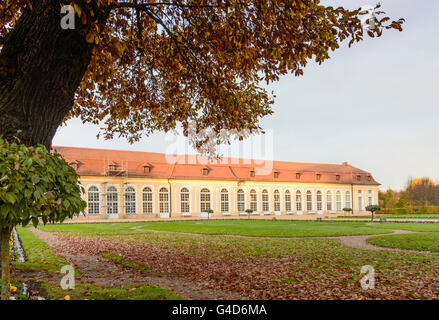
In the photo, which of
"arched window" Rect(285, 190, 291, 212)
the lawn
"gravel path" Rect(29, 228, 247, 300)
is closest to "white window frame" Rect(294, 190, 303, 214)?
"arched window" Rect(285, 190, 291, 212)

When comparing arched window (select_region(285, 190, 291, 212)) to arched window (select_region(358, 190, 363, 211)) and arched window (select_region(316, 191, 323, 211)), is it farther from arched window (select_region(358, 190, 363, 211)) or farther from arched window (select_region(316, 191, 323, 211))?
arched window (select_region(358, 190, 363, 211))

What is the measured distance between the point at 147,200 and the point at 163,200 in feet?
6.60

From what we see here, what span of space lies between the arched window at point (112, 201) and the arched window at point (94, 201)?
44.3 inches

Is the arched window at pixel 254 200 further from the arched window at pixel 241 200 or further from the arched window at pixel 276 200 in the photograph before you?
the arched window at pixel 276 200

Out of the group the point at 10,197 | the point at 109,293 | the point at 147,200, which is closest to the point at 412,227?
the point at 109,293

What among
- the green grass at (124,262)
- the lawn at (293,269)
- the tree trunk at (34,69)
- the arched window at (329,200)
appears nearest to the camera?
the tree trunk at (34,69)

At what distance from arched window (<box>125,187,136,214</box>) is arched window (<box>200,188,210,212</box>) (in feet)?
28.5

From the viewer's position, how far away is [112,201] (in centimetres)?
3947

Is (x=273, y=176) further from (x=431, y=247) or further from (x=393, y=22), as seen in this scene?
(x=393, y=22)

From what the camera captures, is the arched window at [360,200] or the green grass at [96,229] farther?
the arched window at [360,200]

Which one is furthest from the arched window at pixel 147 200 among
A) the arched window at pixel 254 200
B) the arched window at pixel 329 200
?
the arched window at pixel 329 200

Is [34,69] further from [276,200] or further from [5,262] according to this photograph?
[276,200]

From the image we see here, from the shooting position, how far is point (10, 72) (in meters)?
4.09

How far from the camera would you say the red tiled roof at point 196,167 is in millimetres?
39625
